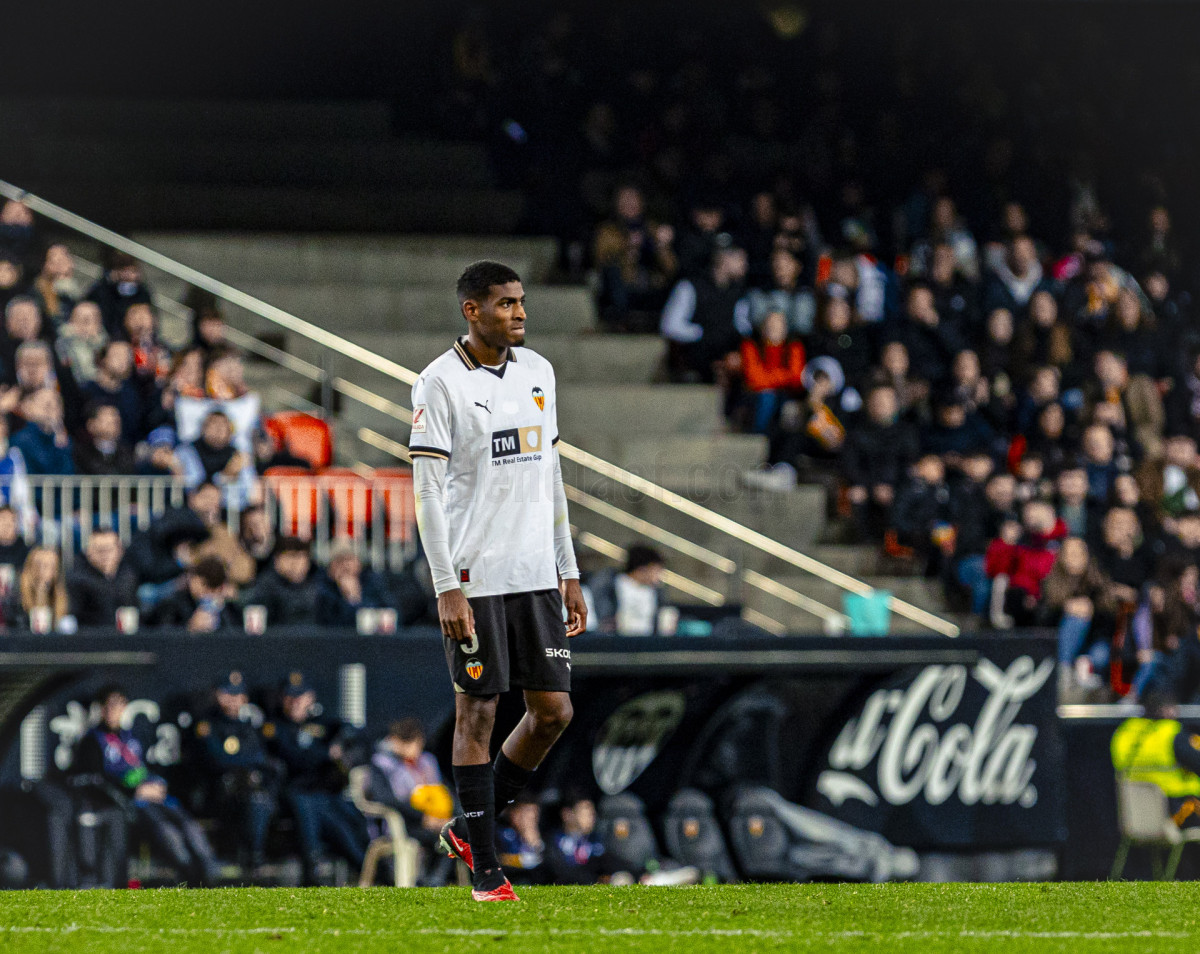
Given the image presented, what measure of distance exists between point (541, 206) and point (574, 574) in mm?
10322

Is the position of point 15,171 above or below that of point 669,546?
above

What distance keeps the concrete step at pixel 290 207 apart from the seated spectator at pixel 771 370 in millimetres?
3052

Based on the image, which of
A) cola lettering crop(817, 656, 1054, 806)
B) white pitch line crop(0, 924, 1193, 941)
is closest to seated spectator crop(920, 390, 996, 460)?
cola lettering crop(817, 656, 1054, 806)

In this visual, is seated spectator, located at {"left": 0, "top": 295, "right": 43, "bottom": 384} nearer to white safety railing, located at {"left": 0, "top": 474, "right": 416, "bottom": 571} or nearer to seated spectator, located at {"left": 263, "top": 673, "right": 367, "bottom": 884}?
white safety railing, located at {"left": 0, "top": 474, "right": 416, "bottom": 571}

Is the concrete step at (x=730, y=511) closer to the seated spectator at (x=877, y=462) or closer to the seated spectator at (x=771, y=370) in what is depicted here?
the seated spectator at (x=877, y=462)

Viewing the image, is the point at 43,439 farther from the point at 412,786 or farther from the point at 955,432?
the point at 955,432

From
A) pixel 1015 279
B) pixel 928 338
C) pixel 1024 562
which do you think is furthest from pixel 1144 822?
pixel 1015 279

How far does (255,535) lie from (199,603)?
621mm

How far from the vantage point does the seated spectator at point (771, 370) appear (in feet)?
45.9

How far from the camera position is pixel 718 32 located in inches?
705

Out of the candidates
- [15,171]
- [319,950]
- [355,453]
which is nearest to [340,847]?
[355,453]

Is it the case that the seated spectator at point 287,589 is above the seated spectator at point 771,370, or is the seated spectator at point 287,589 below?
below

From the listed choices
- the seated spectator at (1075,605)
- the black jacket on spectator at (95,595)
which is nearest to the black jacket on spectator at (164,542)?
the black jacket on spectator at (95,595)

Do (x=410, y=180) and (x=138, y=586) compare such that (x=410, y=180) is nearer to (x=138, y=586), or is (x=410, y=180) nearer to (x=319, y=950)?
(x=138, y=586)
